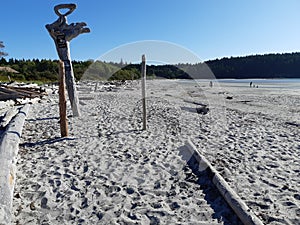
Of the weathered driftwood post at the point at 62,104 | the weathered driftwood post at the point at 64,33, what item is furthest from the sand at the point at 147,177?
the weathered driftwood post at the point at 64,33

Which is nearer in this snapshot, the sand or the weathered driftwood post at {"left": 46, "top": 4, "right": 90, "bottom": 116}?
the sand

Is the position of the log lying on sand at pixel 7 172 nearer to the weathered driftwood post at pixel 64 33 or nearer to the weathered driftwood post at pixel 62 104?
the weathered driftwood post at pixel 62 104

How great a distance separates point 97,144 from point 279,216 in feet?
14.1

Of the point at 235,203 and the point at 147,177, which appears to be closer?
the point at 235,203

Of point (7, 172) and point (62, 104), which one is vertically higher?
point (62, 104)

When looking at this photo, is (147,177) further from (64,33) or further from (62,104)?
(64,33)

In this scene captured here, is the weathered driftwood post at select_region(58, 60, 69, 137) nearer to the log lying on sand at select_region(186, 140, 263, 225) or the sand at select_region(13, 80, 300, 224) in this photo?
the sand at select_region(13, 80, 300, 224)

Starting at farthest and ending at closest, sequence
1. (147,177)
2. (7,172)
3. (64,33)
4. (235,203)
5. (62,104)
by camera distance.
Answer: (64,33)
(62,104)
(147,177)
(7,172)
(235,203)

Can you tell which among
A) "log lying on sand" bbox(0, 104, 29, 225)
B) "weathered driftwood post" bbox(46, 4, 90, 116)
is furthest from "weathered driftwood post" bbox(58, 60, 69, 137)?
"weathered driftwood post" bbox(46, 4, 90, 116)

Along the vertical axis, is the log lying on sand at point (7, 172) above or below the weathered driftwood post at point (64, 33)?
below

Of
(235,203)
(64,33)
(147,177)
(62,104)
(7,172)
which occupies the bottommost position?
(147,177)

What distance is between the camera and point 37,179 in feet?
12.8

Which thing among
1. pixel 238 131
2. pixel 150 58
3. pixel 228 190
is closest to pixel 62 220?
pixel 228 190

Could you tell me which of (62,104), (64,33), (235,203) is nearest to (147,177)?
(235,203)
